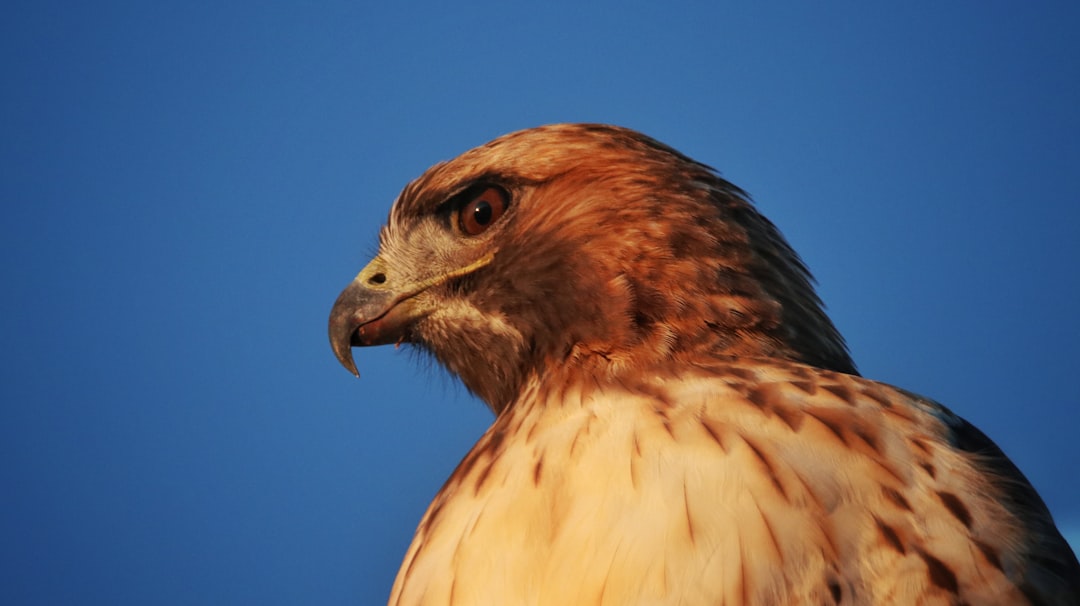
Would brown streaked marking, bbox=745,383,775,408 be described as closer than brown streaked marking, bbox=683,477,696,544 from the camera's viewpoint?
No

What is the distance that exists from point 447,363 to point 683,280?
52 cm

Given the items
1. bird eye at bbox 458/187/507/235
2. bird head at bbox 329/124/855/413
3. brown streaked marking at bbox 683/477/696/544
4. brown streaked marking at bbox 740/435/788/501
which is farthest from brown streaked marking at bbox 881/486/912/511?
bird eye at bbox 458/187/507/235

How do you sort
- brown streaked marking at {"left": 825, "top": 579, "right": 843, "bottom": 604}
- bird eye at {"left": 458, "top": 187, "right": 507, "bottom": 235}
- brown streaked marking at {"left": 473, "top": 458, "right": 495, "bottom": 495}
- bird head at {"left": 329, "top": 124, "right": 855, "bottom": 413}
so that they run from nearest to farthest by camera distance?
1. brown streaked marking at {"left": 825, "top": 579, "right": 843, "bottom": 604}
2. brown streaked marking at {"left": 473, "top": 458, "right": 495, "bottom": 495}
3. bird head at {"left": 329, "top": 124, "right": 855, "bottom": 413}
4. bird eye at {"left": 458, "top": 187, "right": 507, "bottom": 235}

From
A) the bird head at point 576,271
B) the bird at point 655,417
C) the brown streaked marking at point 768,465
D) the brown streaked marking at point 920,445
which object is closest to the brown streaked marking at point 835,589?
the bird at point 655,417

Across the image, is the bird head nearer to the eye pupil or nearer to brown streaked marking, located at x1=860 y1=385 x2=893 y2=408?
the eye pupil

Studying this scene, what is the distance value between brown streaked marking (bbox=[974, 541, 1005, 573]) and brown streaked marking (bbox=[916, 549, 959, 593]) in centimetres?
6

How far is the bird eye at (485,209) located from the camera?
1.71 metres

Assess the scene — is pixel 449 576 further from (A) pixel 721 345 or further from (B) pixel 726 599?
(A) pixel 721 345

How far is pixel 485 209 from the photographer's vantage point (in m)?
1.72

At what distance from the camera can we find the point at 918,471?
1.17 metres

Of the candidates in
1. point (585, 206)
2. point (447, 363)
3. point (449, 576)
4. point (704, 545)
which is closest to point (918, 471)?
point (704, 545)

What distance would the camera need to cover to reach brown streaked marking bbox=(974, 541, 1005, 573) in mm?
1110

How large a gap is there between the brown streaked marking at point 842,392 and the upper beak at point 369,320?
2.59 feet

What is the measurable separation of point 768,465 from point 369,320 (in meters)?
0.85
